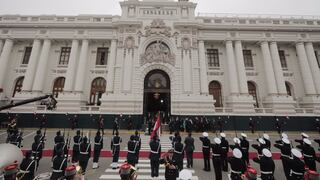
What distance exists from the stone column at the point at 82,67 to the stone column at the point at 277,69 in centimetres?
3169

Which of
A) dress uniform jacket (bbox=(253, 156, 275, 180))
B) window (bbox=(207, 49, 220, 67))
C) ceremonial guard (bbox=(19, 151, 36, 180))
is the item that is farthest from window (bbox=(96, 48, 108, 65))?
dress uniform jacket (bbox=(253, 156, 275, 180))

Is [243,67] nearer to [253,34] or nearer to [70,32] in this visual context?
[253,34]

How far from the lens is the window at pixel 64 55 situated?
29.0 meters

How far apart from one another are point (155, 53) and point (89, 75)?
1205cm

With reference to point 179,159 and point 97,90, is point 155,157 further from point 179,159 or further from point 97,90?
point 97,90

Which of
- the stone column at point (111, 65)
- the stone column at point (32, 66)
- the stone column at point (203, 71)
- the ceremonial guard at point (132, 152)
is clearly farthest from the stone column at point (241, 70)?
the stone column at point (32, 66)

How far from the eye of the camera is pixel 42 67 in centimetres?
2678

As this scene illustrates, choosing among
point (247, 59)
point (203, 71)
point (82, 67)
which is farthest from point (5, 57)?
point (247, 59)

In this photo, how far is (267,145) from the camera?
8.57 metres

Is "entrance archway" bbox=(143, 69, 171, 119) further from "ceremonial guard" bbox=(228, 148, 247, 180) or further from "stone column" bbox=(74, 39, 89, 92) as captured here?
"ceremonial guard" bbox=(228, 148, 247, 180)

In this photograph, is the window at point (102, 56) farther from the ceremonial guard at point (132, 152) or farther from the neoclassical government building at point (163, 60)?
the ceremonial guard at point (132, 152)

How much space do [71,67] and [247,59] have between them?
30.6 m

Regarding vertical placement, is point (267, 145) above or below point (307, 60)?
below

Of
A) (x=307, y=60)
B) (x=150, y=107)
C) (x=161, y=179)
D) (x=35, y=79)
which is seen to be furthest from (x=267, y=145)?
(x=35, y=79)
